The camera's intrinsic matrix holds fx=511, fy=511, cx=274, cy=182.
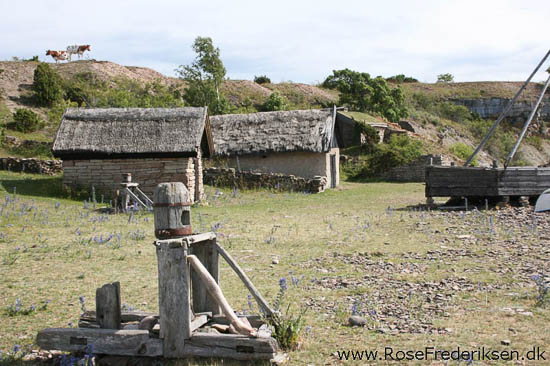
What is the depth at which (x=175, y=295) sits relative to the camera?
164 inches

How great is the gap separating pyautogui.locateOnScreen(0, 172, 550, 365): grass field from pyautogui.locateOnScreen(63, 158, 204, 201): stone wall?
3.77 m

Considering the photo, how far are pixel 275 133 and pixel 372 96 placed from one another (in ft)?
80.1

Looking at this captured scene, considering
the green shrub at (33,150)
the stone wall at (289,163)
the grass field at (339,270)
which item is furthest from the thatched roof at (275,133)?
the grass field at (339,270)

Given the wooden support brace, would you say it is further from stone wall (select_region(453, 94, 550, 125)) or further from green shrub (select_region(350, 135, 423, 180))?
stone wall (select_region(453, 94, 550, 125))

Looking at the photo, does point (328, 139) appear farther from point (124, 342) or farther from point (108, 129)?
point (124, 342)

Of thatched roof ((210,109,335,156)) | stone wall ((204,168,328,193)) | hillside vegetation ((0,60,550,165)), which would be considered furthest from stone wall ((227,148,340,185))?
hillside vegetation ((0,60,550,165))

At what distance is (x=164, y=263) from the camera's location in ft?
13.7

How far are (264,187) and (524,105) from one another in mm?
56757

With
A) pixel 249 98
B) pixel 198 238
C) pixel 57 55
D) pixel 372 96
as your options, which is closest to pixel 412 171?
pixel 372 96

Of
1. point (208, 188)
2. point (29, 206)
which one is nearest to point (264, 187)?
point (208, 188)

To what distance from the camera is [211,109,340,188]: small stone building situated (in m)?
25.8

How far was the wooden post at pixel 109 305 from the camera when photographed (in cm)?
442

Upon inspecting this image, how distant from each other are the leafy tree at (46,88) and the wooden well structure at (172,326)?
37083 mm

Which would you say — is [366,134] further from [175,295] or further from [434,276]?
[175,295]
